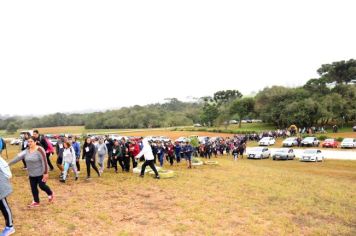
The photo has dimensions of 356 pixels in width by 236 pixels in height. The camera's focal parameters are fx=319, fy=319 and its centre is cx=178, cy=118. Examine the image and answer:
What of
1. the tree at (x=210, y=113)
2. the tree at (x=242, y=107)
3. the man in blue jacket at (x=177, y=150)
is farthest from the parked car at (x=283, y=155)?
the tree at (x=210, y=113)

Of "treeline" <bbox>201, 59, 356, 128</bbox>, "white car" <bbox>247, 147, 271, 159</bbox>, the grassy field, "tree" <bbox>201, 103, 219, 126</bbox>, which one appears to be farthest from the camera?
"tree" <bbox>201, 103, 219, 126</bbox>

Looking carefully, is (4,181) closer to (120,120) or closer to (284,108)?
(284,108)

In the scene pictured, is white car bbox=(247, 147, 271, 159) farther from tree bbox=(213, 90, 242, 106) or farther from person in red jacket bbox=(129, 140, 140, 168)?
tree bbox=(213, 90, 242, 106)

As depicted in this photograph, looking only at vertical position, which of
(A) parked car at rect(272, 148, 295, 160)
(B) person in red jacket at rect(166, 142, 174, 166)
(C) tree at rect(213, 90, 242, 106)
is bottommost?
(A) parked car at rect(272, 148, 295, 160)

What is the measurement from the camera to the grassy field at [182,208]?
328 inches

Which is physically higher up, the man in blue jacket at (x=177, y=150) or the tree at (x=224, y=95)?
the tree at (x=224, y=95)

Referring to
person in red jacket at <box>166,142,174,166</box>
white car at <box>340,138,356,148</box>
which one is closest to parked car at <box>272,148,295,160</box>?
white car at <box>340,138,356,148</box>

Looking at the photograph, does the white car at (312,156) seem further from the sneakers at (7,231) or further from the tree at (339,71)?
the tree at (339,71)

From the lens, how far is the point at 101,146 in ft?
50.4

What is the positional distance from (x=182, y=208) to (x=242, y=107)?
88.5 meters

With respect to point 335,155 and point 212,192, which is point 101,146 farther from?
point 335,155

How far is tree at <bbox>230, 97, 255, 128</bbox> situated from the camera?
96562 mm

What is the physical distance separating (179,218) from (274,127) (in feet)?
261

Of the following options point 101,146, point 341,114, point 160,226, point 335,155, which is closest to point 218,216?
point 160,226
